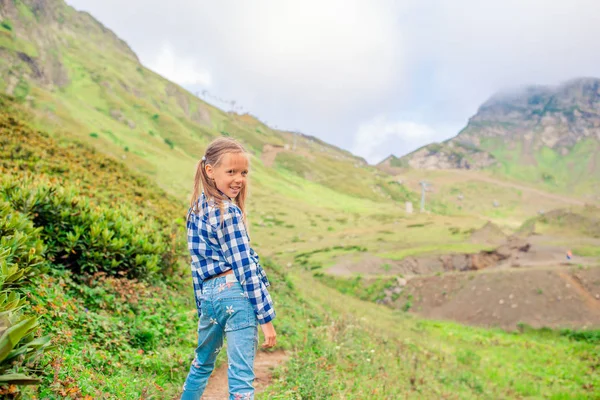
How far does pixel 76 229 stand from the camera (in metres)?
5.88

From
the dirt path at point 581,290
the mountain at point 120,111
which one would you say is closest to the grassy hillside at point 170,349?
the dirt path at point 581,290

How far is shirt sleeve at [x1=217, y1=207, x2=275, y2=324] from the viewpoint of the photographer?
296 centimetres

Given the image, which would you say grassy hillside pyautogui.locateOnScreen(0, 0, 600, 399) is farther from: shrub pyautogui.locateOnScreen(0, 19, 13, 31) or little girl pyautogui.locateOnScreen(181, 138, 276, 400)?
shrub pyautogui.locateOnScreen(0, 19, 13, 31)

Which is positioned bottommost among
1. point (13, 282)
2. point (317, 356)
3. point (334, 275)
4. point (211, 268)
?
point (334, 275)

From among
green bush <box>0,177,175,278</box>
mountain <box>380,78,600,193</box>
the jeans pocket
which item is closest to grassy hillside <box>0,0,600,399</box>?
green bush <box>0,177,175,278</box>

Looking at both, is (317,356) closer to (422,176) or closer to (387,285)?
(387,285)

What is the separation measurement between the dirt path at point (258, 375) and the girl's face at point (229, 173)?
2677 millimetres

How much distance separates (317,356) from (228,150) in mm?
4575

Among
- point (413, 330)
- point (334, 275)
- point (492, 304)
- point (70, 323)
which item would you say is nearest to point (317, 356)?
point (70, 323)

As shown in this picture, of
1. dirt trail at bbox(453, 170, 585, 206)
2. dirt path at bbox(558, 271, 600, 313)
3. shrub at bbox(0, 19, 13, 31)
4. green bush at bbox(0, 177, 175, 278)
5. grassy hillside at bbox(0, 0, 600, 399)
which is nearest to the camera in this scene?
grassy hillside at bbox(0, 0, 600, 399)

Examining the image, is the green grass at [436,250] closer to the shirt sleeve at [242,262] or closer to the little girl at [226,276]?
the little girl at [226,276]

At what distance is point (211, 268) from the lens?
3090mm

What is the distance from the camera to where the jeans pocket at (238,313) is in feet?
9.83

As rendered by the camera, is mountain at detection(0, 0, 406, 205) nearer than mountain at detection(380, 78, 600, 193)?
Yes
